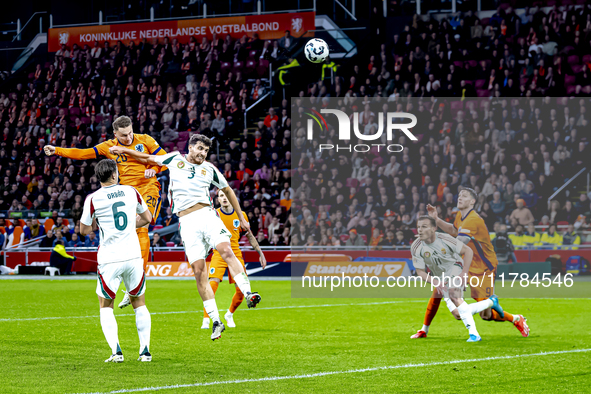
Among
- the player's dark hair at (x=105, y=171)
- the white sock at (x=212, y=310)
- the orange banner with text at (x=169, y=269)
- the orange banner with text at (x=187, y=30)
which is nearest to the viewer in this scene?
the player's dark hair at (x=105, y=171)

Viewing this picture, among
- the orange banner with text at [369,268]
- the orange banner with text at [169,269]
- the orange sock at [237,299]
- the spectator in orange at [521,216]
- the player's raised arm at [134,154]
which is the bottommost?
the orange banner with text at [169,269]

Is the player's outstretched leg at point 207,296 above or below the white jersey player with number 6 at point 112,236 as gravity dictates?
below

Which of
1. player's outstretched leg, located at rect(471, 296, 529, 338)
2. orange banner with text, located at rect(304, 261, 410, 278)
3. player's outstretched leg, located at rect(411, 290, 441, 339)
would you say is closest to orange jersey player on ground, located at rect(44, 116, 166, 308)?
player's outstretched leg, located at rect(411, 290, 441, 339)

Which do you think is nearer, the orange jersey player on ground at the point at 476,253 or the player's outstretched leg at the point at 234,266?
the player's outstretched leg at the point at 234,266

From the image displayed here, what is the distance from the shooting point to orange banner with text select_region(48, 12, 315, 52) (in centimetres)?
3046

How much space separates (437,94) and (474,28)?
357 cm

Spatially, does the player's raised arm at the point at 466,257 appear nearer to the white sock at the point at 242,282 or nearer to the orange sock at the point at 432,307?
the orange sock at the point at 432,307

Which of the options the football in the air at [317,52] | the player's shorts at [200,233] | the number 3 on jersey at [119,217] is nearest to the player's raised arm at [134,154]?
the player's shorts at [200,233]

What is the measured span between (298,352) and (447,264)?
7.02ft

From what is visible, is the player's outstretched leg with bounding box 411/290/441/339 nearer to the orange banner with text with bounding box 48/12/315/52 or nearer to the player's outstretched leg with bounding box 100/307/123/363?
the player's outstretched leg with bounding box 100/307/123/363

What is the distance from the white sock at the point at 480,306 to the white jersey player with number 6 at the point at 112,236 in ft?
13.2

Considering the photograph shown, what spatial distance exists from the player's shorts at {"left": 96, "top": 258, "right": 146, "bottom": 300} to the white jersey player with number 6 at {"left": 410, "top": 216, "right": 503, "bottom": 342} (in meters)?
3.35

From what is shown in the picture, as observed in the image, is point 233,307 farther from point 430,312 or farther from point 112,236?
point 112,236

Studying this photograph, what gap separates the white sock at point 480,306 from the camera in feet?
30.0
